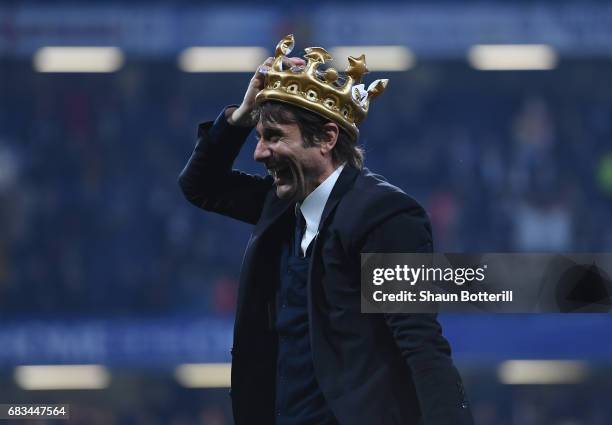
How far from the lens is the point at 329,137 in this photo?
240 centimetres

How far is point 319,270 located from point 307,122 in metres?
0.28

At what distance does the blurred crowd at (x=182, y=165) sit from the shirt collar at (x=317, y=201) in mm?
6959

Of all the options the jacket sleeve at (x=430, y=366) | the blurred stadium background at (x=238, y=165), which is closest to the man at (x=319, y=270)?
the jacket sleeve at (x=430, y=366)

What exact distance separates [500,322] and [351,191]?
7.30 metres

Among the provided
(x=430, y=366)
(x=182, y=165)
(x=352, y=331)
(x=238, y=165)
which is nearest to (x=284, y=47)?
(x=352, y=331)

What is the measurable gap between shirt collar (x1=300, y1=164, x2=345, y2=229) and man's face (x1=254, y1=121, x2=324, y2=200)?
14 millimetres

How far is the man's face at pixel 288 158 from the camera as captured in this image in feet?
7.68

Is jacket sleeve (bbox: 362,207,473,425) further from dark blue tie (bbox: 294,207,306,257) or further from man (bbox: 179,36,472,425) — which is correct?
dark blue tie (bbox: 294,207,306,257)

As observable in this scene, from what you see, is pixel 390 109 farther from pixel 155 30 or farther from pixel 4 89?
pixel 4 89

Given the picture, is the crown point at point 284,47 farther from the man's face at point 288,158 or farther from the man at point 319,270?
the man's face at point 288,158

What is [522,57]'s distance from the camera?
1055 cm

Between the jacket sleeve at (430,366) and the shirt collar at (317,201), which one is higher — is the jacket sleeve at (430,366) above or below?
below

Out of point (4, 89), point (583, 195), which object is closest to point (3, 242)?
point (4, 89)

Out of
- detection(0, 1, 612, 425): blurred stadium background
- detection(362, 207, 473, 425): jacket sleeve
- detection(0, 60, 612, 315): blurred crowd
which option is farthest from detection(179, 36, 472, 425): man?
detection(0, 60, 612, 315): blurred crowd
